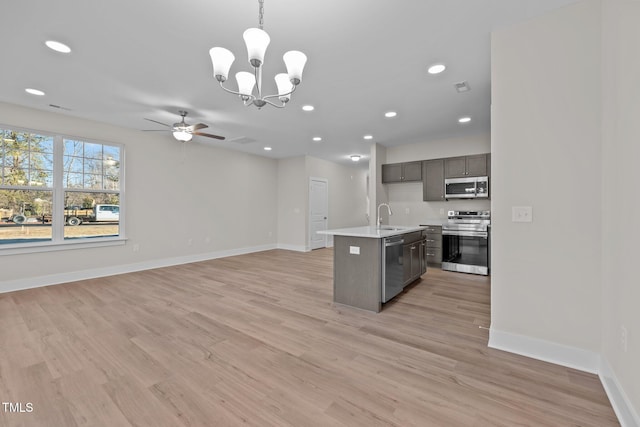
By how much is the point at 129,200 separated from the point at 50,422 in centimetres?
432

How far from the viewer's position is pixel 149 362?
1.98 metres

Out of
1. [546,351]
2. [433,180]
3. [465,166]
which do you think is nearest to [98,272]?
[546,351]

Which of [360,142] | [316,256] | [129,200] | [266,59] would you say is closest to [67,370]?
[266,59]

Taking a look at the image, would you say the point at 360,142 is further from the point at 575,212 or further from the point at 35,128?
the point at 35,128

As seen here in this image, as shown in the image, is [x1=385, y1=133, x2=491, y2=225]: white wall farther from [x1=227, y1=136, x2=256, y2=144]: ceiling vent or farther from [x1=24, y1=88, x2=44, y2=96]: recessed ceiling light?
[x1=24, y1=88, x2=44, y2=96]: recessed ceiling light

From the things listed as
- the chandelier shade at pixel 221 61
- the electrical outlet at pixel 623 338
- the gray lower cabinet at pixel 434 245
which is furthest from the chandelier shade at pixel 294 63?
the gray lower cabinet at pixel 434 245

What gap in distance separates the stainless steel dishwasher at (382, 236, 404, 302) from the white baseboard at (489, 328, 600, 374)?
1087mm

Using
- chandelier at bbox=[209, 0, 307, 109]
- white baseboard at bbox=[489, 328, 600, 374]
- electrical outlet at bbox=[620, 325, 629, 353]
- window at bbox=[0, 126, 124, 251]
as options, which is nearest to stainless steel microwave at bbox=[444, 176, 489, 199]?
white baseboard at bbox=[489, 328, 600, 374]

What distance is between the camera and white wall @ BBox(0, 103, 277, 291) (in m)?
4.06

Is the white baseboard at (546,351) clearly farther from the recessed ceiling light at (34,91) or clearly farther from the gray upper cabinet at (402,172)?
the recessed ceiling light at (34,91)

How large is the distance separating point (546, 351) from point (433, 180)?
156 inches

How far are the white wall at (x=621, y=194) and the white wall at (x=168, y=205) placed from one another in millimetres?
6306

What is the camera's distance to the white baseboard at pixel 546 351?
188 cm

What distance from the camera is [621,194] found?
1.50 m
